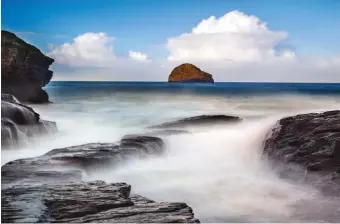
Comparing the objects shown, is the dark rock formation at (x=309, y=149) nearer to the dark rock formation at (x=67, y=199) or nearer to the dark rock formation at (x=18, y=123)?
the dark rock formation at (x=67, y=199)

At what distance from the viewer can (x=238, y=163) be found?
481cm

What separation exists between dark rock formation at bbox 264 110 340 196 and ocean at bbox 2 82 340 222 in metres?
0.14

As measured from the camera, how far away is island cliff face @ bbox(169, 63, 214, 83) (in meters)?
4.29

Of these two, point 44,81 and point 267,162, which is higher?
point 44,81

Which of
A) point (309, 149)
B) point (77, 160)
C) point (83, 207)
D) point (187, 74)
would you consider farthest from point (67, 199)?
point (309, 149)

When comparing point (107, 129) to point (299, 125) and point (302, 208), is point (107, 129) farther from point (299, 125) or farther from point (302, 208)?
point (302, 208)

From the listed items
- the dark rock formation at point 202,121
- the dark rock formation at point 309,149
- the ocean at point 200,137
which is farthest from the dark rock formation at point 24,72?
the dark rock formation at point 309,149

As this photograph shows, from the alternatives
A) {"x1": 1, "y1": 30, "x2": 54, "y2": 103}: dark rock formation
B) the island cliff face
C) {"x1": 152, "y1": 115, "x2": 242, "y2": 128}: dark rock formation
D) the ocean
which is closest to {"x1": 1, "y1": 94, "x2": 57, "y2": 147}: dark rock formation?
the ocean

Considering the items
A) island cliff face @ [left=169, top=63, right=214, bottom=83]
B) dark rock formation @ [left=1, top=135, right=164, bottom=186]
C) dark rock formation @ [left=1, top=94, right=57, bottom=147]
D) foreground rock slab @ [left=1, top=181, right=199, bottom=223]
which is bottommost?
foreground rock slab @ [left=1, top=181, right=199, bottom=223]

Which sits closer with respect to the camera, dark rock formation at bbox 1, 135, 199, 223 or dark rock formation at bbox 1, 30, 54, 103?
dark rock formation at bbox 1, 135, 199, 223

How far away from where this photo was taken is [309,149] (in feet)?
14.0

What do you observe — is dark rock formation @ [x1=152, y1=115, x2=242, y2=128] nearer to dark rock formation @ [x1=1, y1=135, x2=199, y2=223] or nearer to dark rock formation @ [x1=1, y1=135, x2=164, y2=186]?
dark rock formation @ [x1=1, y1=135, x2=164, y2=186]

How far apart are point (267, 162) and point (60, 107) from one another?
3.13 meters

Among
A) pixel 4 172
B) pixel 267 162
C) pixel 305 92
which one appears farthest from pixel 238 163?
pixel 4 172
